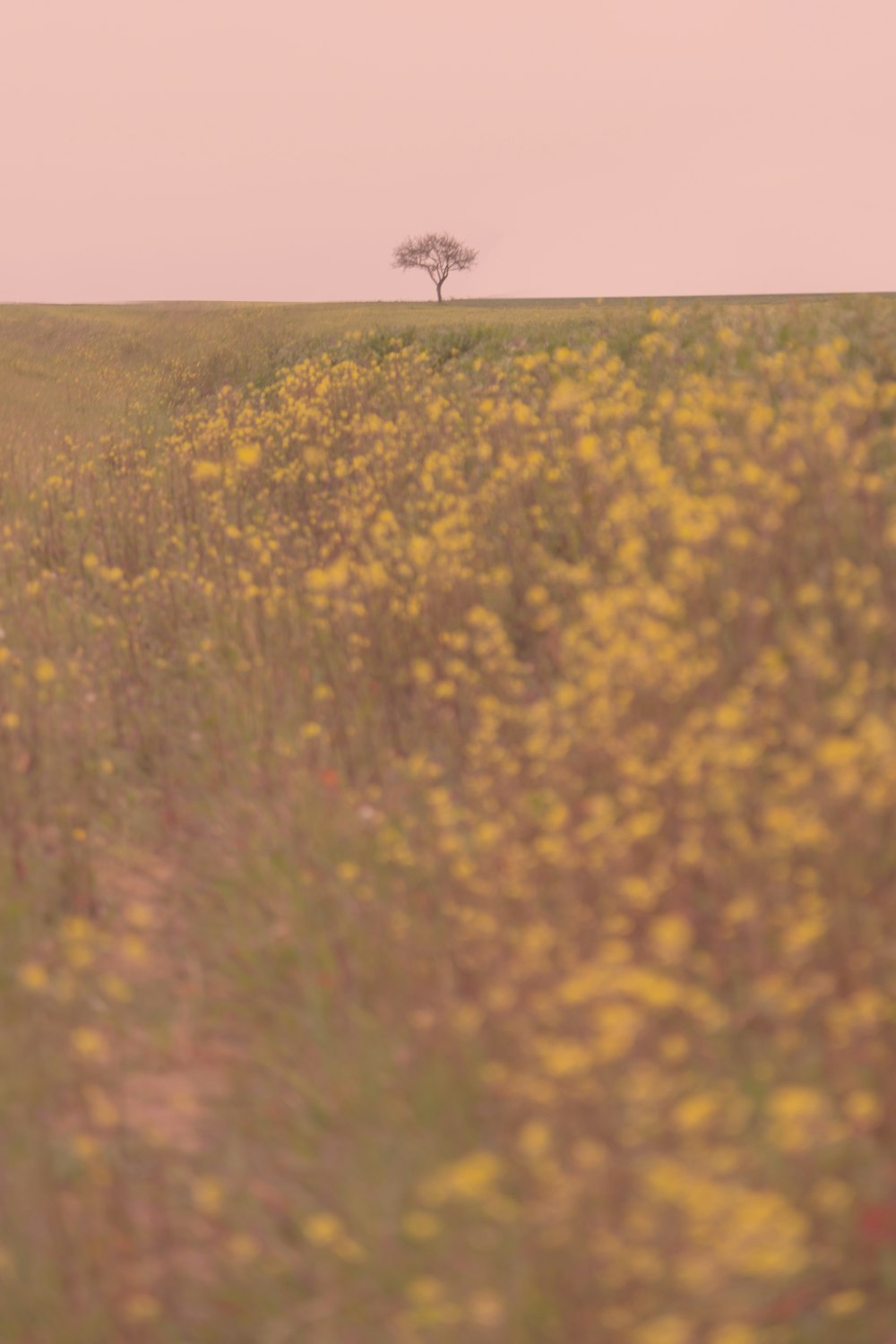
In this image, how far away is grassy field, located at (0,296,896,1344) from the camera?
2.17m

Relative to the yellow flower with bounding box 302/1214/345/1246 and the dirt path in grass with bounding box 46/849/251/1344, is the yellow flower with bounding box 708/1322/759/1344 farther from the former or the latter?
the dirt path in grass with bounding box 46/849/251/1344

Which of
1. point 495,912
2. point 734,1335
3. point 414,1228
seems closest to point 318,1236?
point 414,1228

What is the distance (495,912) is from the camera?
2982mm

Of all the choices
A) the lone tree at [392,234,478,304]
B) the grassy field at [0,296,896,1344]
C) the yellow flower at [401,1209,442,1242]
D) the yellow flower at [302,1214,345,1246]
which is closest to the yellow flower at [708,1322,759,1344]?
the grassy field at [0,296,896,1344]

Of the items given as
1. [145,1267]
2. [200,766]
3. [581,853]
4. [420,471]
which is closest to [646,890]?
[581,853]

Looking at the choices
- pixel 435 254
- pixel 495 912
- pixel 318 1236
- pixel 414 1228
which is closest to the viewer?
pixel 414 1228

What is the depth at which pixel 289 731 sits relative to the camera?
470cm

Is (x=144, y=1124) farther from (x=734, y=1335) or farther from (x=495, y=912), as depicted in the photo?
(x=734, y=1335)

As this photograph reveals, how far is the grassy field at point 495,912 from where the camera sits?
7.12ft

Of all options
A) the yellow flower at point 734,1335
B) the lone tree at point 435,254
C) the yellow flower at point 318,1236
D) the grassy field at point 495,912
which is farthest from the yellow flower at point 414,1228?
the lone tree at point 435,254

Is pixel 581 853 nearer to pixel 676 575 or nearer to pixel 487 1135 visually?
pixel 487 1135

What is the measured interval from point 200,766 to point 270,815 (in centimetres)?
93

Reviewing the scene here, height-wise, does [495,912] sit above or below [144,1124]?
above

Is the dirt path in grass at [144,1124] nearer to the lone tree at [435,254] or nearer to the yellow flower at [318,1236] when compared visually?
the yellow flower at [318,1236]
